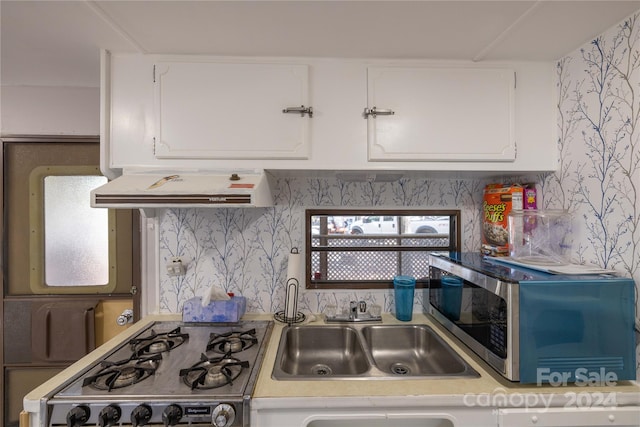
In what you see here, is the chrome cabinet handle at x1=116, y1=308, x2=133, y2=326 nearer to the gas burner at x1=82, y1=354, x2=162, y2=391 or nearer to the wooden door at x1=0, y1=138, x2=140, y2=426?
the wooden door at x1=0, y1=138, x2=140, y2=426

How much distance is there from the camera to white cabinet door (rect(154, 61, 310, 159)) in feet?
4.35

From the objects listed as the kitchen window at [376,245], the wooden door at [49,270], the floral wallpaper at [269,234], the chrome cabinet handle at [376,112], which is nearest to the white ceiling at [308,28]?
the chrome cabinet handle at [376,112]

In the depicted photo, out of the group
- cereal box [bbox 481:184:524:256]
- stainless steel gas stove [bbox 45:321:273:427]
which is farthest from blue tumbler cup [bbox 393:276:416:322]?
stainless steel gas stove [bbox 45:321:273:427]

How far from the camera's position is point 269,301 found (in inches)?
65.6

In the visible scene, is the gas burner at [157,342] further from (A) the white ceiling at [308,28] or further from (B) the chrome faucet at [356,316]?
(A) the white ceiling at [308,28]

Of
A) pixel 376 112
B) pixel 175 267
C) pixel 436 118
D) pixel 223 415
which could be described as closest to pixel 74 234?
pixel 175 267

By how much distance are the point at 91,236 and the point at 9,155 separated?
2.13 feet

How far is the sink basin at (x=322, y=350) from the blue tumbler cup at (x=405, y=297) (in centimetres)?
29

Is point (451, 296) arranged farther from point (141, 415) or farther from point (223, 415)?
point (141, 415)

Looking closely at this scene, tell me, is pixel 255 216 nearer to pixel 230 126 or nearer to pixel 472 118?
pixel 230 126

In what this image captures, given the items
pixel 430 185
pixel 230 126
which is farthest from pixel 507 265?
pixel 230 126

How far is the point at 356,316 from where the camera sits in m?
1.57

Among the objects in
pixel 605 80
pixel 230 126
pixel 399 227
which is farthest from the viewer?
pixel 399 227

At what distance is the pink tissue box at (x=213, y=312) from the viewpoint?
4.97 ft
